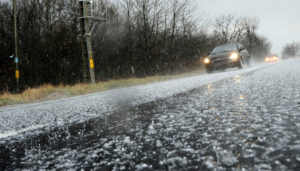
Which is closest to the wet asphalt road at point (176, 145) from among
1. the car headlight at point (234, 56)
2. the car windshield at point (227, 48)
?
the car headlight at point (234, 56)

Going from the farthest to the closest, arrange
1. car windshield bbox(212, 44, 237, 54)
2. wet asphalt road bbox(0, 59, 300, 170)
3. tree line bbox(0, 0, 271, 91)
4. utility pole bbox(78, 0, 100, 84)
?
tree line bbox(0, 0, 271, 91)
car windshield bbox(212, 44, 237, 54)
utility pole bbox(78, 0, 100, 84)
wet asphalt road bbox(0, 59, 300, 170)

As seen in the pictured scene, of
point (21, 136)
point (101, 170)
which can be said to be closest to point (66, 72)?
point (21, 136)

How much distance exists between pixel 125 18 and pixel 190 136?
902 inches

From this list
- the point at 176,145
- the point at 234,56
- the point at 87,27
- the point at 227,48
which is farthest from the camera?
the point at 227,48

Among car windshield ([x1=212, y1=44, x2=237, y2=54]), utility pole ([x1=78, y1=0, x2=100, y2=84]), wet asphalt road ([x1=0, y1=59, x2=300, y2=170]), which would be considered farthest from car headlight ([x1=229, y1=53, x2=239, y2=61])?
wet asphalt road ([x1=0, y1=59, x2=300, y2=170])

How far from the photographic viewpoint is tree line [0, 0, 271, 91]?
68.7ft

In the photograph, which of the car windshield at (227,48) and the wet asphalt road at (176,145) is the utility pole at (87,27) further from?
the wet asphalt road at (176,145)

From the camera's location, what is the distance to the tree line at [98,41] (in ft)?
68.7

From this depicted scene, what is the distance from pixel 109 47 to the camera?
23.5 meters

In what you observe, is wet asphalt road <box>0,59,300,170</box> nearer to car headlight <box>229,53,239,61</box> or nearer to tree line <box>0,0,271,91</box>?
car headlight <box>229,53,239,61</box>

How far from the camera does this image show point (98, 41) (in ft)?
75.3

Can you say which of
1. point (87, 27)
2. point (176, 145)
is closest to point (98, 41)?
point (87, 27)

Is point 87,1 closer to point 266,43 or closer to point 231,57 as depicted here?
point 231,57

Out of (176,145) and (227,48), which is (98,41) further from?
(176,145)
